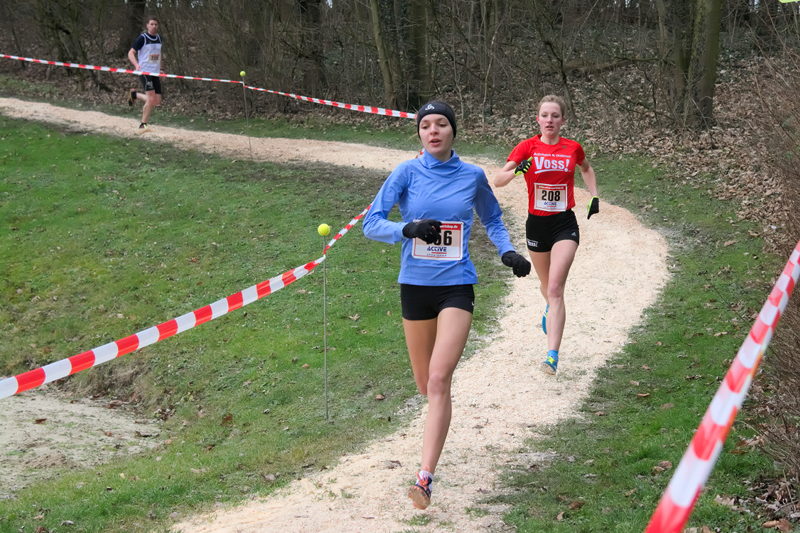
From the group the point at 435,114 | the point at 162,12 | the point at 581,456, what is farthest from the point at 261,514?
the point at 162,12

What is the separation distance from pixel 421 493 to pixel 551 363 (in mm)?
3076

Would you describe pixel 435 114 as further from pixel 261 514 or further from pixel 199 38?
pixel 199 38

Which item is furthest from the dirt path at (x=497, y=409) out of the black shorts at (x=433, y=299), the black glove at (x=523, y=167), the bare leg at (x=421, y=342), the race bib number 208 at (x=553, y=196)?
the black glove at (x=523, y=167)

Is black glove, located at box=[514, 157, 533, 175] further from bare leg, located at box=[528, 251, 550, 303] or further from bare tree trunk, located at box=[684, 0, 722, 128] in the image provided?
bare tree trunk, located at box=[684, 0, 722, 128]

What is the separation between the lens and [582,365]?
8.39m

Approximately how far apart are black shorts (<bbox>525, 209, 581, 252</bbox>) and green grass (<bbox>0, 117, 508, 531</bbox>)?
187 cm

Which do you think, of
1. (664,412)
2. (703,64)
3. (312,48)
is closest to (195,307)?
(664,412)

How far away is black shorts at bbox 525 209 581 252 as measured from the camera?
7801mm

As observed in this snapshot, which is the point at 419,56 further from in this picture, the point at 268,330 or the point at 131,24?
the point at 268,330

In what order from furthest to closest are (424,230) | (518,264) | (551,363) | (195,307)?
(195,307) < (551,363) < (518,264) < (424,230)

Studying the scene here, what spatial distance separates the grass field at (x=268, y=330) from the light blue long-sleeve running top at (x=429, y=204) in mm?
1522

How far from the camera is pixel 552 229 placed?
7840mm

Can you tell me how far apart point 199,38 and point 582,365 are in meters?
19.3

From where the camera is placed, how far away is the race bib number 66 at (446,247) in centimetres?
531
